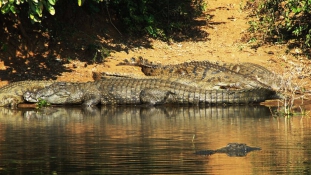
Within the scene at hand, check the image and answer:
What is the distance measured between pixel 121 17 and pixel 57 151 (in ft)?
41.7

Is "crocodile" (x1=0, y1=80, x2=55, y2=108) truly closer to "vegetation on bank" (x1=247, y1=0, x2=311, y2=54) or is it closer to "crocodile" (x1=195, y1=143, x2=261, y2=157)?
"vegetation on bank" (x1=247, y1=0, x2=311, y2=54)

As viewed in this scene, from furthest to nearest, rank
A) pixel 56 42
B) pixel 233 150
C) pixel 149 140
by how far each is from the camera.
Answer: pixel 56 42 → pixel 149 140 → pixel 233 150

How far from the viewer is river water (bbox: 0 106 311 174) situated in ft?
29.4

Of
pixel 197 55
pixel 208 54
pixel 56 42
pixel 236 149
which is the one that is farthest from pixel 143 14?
pixel 236 149

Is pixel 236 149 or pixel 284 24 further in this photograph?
pixel 284 24

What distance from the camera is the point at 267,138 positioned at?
1123 centimetres

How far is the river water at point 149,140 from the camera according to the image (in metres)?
8.96

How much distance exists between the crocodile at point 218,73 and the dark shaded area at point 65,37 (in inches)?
58.4

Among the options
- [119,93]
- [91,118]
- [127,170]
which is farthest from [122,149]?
[119,93]

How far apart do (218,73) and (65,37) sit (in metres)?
4.47

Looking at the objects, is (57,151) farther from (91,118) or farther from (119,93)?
(119,93)

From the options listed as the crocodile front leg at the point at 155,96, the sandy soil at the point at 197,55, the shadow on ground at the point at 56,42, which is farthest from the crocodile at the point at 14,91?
the crocodile front leg at the point at 155,96

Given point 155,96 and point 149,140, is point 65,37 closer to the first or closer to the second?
point 155,96

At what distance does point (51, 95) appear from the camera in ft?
56.4
